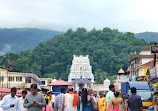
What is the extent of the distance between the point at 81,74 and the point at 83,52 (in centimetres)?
5427

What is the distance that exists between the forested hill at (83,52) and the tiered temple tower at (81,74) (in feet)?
44.7

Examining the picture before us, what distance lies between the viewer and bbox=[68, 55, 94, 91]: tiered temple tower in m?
86.6

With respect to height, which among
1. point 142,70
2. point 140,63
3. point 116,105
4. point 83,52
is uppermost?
point 83,52

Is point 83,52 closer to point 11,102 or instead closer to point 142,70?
point 142,70

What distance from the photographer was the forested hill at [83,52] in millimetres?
116812

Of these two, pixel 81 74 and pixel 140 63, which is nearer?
pixel 140 63

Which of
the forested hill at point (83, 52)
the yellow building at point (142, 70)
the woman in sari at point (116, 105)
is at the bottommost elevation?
the woman in sari at point (116, 105)

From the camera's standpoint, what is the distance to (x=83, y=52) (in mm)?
142000

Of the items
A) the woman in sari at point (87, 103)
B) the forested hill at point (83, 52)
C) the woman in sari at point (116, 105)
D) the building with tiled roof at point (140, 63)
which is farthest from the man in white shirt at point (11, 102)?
the forested hill at point (83, 52)

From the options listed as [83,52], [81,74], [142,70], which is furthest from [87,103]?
[83,52]

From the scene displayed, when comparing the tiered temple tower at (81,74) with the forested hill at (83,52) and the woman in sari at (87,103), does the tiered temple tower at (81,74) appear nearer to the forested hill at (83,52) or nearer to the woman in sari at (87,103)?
the forested hill at (83,52)

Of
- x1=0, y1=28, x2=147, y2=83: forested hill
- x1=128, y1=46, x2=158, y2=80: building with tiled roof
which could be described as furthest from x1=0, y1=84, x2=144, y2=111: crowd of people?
x1=0, y1=28, x2=147, y2=83: forested hill

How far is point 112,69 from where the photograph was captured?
11862 cm

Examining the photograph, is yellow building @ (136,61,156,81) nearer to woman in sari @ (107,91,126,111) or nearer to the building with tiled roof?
the building with tiled roof
